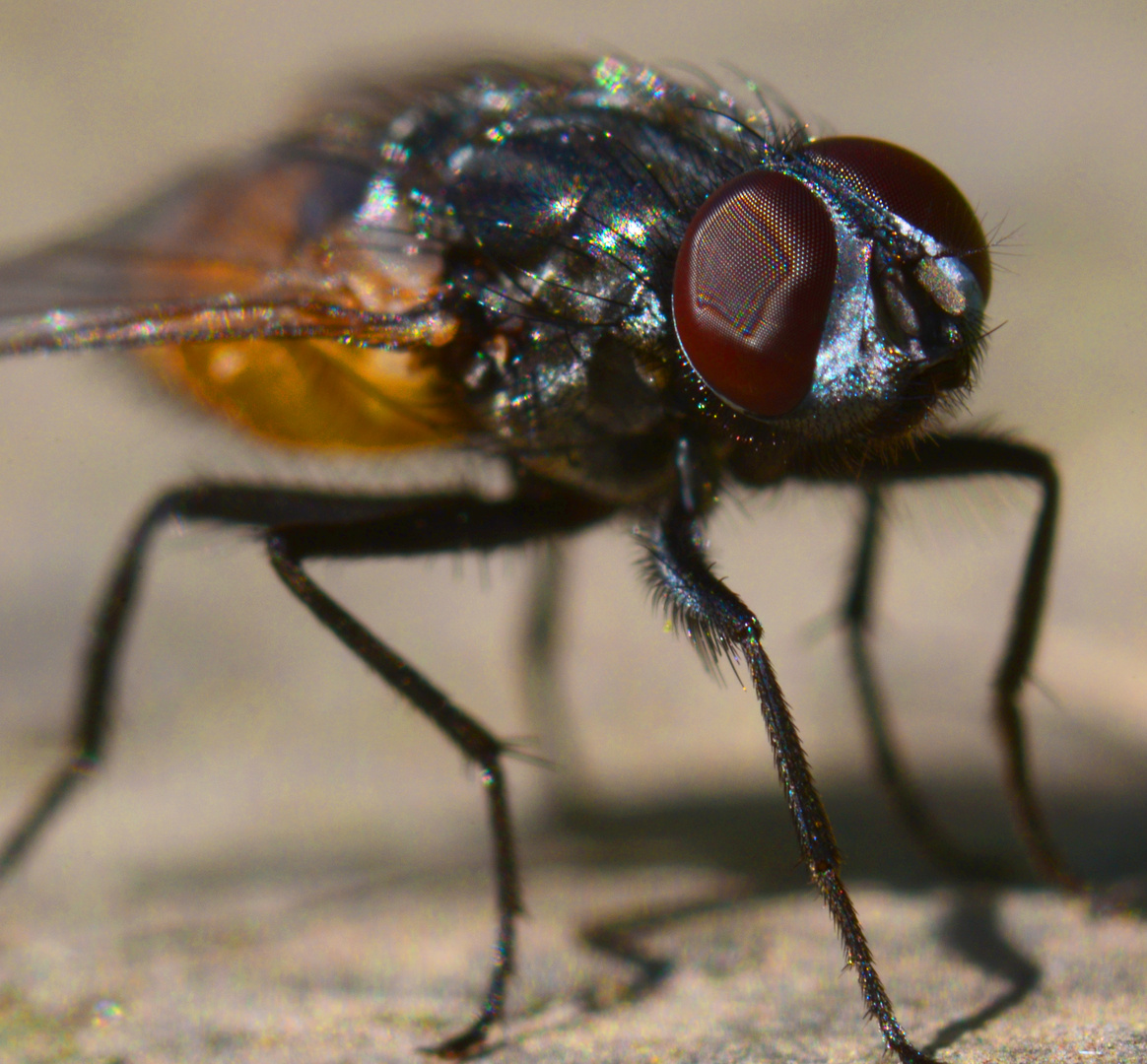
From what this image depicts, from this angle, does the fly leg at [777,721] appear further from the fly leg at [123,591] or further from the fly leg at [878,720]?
the fly leg at [878,720]

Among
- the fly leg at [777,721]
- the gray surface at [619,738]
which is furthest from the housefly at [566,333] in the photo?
the gray surface at [619,738]

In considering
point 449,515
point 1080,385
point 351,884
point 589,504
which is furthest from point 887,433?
point 1080,385

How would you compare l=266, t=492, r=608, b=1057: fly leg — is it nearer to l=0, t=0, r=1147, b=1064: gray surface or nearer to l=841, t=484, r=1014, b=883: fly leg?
l=0, t=0, r=1147, b=1064: gray surface

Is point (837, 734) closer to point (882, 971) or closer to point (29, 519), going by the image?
point (882, 971)

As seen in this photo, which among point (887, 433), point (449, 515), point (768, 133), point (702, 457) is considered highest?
point (768, 133)

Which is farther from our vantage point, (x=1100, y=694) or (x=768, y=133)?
(x=1100, y=694)

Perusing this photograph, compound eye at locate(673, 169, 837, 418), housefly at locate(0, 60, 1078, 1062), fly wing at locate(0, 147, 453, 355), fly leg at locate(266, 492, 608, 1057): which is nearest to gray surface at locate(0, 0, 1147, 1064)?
fly leg at locate(266, 492, 608, 1057)

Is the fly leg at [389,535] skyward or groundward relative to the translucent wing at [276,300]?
groundward
